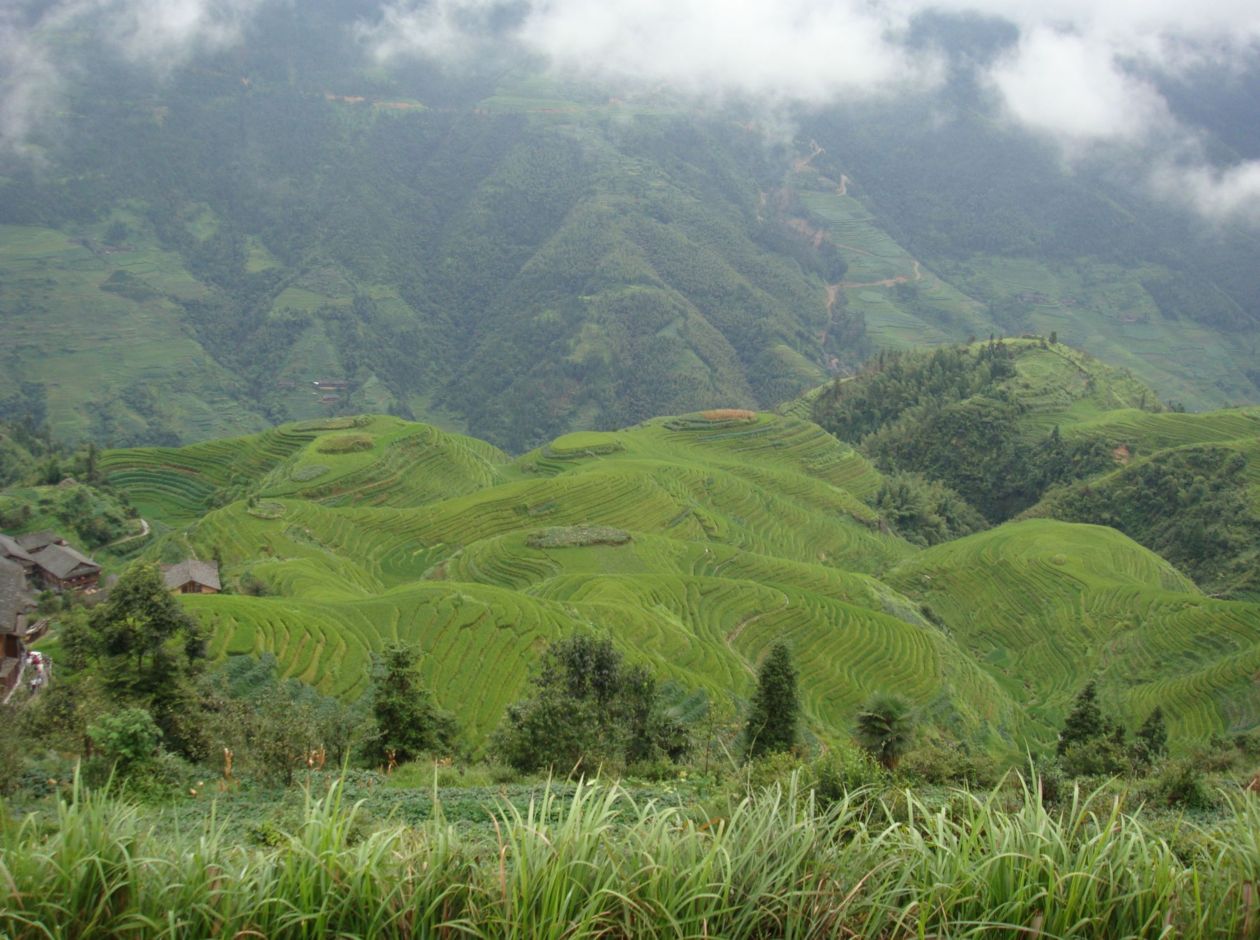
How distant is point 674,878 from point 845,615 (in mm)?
42596

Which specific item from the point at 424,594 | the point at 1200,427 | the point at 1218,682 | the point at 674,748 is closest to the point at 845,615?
the point at 1218,682

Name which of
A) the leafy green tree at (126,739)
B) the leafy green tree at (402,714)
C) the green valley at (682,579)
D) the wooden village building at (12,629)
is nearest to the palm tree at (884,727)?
the green valley at (682,579)

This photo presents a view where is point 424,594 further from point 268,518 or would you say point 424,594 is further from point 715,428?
point 715,428

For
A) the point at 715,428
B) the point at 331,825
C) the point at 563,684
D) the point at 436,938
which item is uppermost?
the point at 331,825

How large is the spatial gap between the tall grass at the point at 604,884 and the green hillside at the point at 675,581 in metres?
22.1

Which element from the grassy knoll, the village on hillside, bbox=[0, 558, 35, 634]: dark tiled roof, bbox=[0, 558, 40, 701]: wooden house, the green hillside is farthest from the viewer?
the grassy knoll

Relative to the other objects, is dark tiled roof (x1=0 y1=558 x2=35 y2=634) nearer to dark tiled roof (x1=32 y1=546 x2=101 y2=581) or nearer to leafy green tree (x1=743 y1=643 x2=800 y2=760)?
dark tiled roof (x1=32 y1=546 x2=101 y2=581)

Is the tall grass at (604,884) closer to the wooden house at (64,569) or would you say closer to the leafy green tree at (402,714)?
the leafy green tree at (402,714)

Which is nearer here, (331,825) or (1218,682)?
(331,825)

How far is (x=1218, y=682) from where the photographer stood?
149 feet

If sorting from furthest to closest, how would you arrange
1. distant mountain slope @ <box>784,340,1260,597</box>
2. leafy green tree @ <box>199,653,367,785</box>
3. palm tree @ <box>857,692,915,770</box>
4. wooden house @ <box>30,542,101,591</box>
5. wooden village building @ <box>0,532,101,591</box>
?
1. distant mountain slope @ <box>784,340,1260,597</box>
2. wooden house @ <box>30,542,101,591</box>
3. wooden village building @ <box>0,532,101,591</box>
4. palm tree @ <box>857,692,915,770</box>
5. leafy green tree @ <box>199,653,367,785</box>

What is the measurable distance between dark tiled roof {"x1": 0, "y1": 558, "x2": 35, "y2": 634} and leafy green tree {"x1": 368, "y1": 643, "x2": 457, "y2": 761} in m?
19.8

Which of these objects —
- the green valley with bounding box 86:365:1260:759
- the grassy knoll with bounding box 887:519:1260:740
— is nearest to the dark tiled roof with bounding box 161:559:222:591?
the green valley with bounding box 86:365:1260:759

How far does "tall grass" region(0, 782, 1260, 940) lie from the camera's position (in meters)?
5.97
